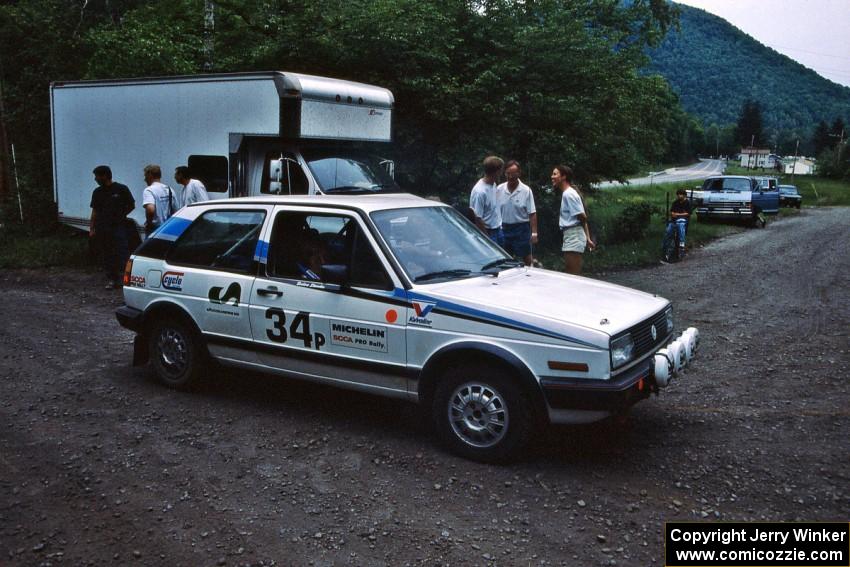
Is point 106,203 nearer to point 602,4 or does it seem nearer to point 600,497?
point 600,497

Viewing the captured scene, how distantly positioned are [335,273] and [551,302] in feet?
4.81

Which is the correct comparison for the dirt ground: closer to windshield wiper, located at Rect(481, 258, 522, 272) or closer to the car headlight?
the car headlight

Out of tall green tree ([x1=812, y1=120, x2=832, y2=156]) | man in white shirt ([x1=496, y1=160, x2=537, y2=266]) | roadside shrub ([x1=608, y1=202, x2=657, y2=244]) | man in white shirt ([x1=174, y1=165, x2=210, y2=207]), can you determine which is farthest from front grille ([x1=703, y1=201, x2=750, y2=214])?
tall green tree ([x1=812, y1=120, x2=832, y2=156])

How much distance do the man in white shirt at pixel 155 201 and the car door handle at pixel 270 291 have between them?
4.90m

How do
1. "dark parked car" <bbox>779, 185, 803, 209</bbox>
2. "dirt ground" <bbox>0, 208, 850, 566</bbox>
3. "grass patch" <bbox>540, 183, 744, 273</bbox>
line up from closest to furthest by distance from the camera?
"dirt ground" <bbox>0, 208, 850, 566</bbox> < "grass patch" <bbox>540, 183, 744, 273</bbox> < "dark parked car" <bbox>779, 185, 803, 209</bbox>

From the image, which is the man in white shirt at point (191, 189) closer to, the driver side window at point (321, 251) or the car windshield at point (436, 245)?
the driver side window at point (321, 251)

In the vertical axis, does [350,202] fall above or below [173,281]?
above

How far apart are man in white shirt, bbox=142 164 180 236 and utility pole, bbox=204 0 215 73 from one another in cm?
570

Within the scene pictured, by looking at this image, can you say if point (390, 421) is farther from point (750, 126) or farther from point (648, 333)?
point (750, 126)

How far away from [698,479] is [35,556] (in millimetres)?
3759

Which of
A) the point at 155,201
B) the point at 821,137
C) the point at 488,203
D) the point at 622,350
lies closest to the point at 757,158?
the point at 821,137

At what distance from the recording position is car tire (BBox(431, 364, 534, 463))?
15.6 feet

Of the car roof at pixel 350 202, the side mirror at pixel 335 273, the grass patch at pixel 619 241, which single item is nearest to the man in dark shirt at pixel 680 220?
the grass patch at pixel 619 241

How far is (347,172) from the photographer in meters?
10.6
